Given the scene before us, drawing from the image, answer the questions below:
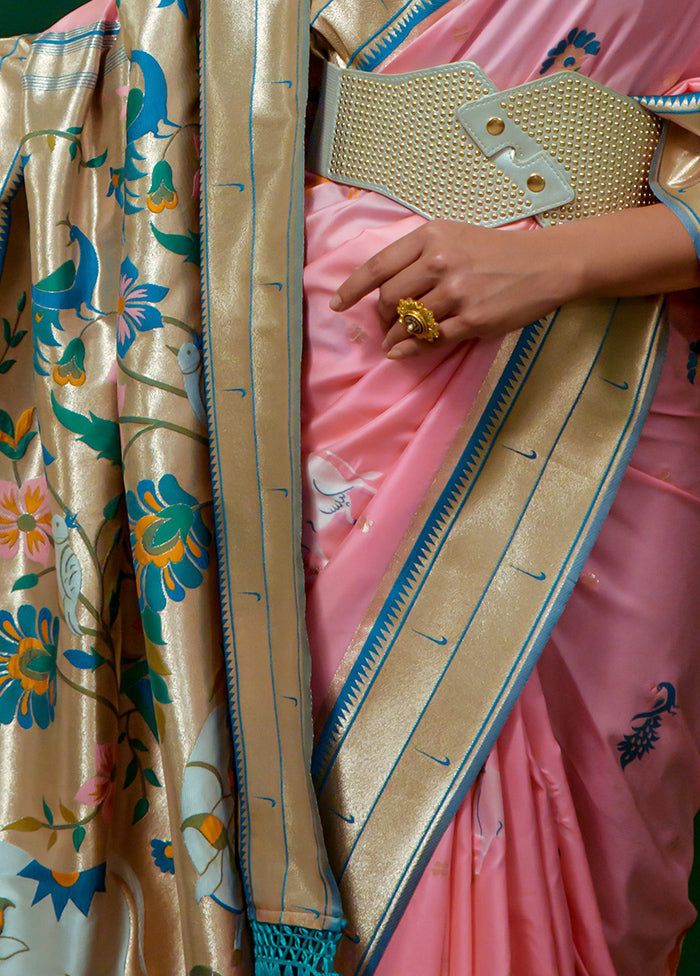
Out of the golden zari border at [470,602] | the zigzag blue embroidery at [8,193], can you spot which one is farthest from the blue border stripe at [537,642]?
the zigzag blue embroidery at [8,193]

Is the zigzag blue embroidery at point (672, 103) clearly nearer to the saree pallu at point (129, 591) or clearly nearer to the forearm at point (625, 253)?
the forearm at point (625, 253)

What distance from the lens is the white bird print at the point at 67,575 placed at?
28.3 inches

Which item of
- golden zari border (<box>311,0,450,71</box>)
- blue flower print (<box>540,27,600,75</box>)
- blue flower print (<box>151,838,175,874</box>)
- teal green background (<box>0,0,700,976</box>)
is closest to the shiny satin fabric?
blue flower print (<box>151,838,175,874</box>)

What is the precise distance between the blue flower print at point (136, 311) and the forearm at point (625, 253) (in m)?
0.26

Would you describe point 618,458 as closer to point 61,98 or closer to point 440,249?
point 440,249

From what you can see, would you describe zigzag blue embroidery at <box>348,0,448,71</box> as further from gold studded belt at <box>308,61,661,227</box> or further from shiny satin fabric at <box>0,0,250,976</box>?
shiny satin fabric at <box>0,0,250,976</box>

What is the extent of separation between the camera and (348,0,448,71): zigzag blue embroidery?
700 mm

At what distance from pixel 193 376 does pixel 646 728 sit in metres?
0.39

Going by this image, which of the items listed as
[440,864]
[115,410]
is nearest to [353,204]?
[115,410]

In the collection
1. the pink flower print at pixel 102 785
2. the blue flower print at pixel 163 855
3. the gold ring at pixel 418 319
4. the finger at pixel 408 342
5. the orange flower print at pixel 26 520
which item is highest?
the gold ring at pixel 418 319

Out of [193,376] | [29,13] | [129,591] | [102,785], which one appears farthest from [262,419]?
[29,13]

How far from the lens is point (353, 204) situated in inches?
28.2

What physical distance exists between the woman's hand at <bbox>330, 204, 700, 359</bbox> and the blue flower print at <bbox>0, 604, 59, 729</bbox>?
319 millimetres

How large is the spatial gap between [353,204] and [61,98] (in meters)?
0.26
